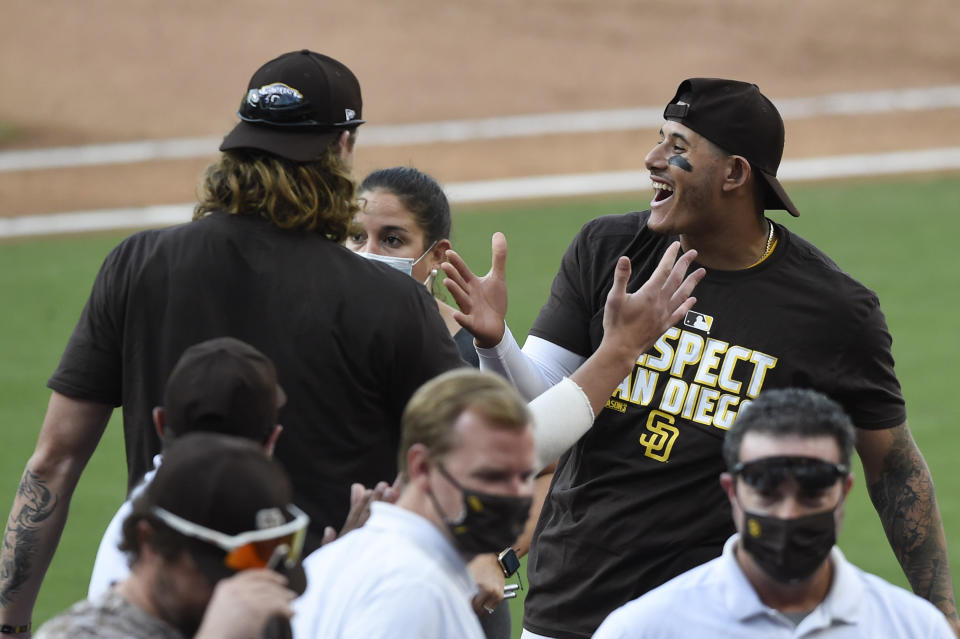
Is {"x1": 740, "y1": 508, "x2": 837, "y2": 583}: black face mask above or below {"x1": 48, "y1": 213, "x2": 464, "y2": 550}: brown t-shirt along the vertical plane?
below

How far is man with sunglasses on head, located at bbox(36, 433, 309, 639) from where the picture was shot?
265 cm

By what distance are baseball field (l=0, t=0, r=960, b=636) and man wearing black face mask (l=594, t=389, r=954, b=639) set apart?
→ 10823mm

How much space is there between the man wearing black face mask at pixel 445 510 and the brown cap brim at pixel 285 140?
1.04m

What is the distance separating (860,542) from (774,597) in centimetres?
660

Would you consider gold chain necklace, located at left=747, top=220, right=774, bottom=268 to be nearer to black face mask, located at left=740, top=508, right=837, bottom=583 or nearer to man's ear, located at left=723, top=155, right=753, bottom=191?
man's ear, located at left=723, top=155, right=753, bottom=191

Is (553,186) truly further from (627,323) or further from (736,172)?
(627,323)

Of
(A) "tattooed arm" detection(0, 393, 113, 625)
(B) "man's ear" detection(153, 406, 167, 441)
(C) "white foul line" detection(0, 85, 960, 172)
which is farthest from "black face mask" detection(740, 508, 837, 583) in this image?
(C) "white foul line" detection(0, 85, 960, 172)

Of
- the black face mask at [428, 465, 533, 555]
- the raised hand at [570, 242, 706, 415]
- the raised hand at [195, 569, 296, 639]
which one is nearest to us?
the raised hand at [195, 569, 296, 639]

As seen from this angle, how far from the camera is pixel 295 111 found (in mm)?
3918

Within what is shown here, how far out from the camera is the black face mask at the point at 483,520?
9.93 feet

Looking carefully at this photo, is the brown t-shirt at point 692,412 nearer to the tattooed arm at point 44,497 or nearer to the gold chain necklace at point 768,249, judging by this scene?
the gold chain necklace at point 768,249

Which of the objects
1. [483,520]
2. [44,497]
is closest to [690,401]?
[483,520]

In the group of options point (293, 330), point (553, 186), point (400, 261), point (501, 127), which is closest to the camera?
point (293, 330)

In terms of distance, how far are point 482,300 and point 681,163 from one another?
2.78 ft
